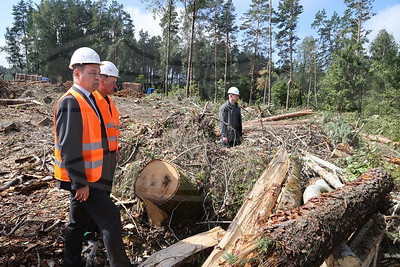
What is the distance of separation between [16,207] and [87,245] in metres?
1.45

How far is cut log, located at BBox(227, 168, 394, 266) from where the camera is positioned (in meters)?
2.06

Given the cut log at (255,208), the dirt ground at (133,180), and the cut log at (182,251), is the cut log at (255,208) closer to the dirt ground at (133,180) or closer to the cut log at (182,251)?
the cut log at (182,251)

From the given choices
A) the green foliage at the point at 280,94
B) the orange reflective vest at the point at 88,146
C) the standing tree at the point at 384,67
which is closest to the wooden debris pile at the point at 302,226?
the orange reflective vest at the point at 88,146

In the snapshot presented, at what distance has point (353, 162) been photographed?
4738 mm

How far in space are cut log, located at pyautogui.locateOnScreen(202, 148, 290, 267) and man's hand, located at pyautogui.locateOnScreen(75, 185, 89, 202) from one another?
3.89ft

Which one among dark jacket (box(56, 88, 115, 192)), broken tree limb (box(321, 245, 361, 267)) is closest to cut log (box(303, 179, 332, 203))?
broken tree limb (box(321, 245, 361, 267))

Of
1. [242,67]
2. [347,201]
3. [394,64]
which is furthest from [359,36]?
[347,201]

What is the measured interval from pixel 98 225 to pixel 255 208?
1716 mm

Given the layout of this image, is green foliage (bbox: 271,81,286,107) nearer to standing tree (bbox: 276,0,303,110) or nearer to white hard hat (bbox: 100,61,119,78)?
standing tree (bbox: 276,0,303,110)

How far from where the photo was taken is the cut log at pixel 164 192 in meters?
3.17

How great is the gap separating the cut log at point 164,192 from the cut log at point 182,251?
530 mm

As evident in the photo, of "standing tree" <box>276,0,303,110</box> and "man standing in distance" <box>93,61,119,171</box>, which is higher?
"standing tree" <box>276,0,303,110</box>

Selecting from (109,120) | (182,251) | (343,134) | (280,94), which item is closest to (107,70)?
(109,120)

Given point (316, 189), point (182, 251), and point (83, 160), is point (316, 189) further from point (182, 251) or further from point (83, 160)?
point (83, 160)
